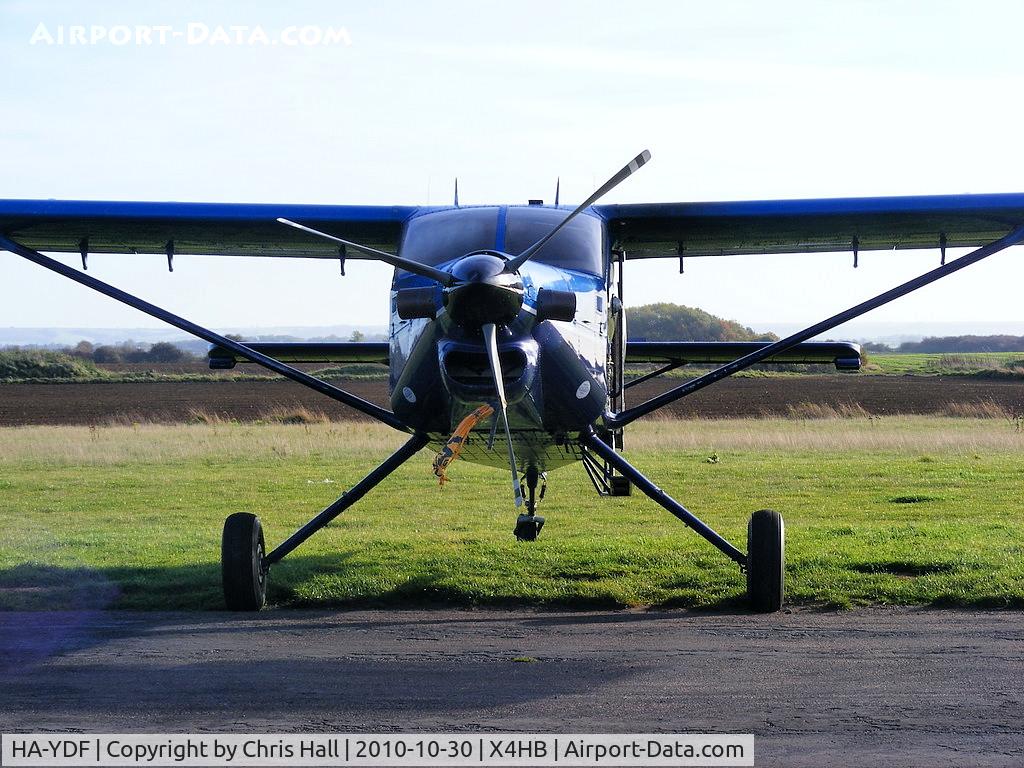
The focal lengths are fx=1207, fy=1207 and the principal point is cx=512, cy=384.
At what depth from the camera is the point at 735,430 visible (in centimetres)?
3012

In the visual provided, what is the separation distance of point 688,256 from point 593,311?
3852 mm

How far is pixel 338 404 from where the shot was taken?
50.2 m

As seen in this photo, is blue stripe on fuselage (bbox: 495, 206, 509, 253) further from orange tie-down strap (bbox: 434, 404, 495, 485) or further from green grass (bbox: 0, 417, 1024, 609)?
green grass (bbox: 0, 417, 1024, 609)

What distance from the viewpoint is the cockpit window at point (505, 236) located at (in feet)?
28.6

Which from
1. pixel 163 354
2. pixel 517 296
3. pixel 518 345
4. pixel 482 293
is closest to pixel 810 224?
pixel 518 345

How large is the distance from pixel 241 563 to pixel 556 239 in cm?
336

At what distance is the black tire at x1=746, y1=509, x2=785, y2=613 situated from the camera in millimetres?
8750

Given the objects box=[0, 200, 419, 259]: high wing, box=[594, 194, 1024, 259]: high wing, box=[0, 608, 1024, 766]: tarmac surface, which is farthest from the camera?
box=[0, 200, 419, 259]: high wing

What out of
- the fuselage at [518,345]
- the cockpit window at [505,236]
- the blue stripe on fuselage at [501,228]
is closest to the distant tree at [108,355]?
the cockpit window at [505,236]

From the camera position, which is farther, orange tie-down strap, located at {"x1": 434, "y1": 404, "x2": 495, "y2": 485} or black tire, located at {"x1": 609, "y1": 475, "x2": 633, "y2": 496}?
black tire, located at {"x1": 609, "y1": 475, "x2": 633, "y2": 496}

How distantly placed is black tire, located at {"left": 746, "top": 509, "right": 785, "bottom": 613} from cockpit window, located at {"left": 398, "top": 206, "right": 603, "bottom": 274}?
235 centimetres

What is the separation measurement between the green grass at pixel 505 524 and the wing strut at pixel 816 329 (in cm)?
138
